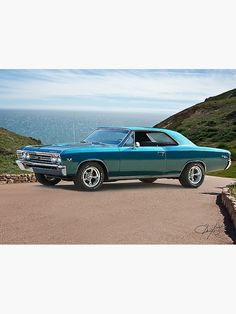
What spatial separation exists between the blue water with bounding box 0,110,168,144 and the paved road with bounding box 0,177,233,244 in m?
0.90

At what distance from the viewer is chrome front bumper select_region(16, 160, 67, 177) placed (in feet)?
29.2

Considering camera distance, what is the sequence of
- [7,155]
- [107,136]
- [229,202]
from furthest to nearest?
1. [7,155]
2. [107,136]
3. [229,202]

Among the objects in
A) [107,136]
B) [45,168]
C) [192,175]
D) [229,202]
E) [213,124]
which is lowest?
[229,202]

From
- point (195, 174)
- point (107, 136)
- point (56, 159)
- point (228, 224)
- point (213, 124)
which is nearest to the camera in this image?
point (228, 224)

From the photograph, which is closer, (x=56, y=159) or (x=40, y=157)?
(x=56, y=159)

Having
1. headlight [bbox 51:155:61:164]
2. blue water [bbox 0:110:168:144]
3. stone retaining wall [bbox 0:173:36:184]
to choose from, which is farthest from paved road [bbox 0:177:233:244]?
stone retaining wall [bbox 0:173:36:184]

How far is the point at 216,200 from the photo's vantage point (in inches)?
364

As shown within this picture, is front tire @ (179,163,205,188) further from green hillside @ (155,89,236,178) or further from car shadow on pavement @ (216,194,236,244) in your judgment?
car shadow on pavement @ (216,194,236,244)

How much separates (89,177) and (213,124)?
2.18 m

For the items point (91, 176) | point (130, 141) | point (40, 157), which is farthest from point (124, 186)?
point (40, 157)

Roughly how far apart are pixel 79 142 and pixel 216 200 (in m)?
2.19

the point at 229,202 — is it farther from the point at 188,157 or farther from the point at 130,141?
the point at 130,141

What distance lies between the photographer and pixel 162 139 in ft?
31.2

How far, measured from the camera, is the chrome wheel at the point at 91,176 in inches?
353
